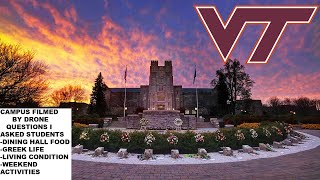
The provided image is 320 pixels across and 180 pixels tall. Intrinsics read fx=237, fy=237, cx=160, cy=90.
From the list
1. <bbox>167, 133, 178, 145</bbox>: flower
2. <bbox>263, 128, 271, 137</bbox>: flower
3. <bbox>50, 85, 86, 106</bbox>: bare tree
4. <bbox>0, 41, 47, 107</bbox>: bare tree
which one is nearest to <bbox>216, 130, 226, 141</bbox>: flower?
<bbox>167, 133, 178, 145</bbox>: flower

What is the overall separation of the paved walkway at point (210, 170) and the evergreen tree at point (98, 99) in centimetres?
4854

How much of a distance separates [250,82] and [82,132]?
42372mm

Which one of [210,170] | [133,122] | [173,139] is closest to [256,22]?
[173,139]

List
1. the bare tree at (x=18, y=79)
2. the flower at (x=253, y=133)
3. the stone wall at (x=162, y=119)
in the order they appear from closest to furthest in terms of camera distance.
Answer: the flower at (x=253, y=133), the bare tree at (x=18, y=79), the stone wall at (x=162, y=119)

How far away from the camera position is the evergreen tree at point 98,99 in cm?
5672

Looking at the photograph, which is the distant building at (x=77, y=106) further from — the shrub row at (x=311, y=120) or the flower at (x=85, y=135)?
the flower at (x=85, y=135)

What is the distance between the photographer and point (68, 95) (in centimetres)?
7075

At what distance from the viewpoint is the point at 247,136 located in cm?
1318

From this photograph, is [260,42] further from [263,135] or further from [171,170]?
[171,170]

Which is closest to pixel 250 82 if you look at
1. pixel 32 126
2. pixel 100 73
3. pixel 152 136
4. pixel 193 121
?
pixel 193 121

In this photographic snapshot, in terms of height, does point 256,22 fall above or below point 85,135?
above

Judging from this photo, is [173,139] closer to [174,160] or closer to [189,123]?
[174,160]

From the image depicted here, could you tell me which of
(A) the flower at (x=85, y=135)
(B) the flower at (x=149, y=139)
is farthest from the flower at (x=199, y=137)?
(A) the flower at (x=85, y=135)

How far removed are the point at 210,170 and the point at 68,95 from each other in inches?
2717
